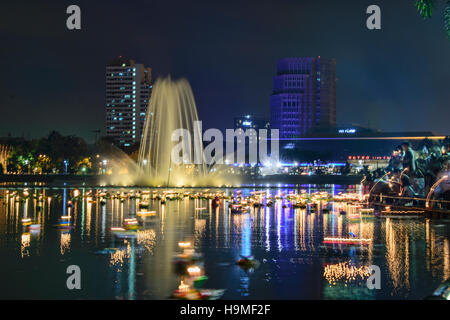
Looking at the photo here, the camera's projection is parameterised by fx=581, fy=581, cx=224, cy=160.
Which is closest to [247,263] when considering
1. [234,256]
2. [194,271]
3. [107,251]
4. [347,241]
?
[234,256]

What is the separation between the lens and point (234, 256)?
28750 millimetres

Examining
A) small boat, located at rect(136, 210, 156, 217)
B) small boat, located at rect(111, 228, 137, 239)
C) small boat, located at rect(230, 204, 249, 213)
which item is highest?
small boat, located at rect(230, 204, 249, 213)

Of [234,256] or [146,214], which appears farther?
[146,214]

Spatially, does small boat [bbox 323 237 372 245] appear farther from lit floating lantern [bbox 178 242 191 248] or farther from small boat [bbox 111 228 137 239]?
small boat [bbox 111 228 137 239]

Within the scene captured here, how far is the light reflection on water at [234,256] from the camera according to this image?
70.6 ft

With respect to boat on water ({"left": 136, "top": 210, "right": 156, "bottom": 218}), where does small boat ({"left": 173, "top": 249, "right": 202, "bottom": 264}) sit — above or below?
below

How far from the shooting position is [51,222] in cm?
4444

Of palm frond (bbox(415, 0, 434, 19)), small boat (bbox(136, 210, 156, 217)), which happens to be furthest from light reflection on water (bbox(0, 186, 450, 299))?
palm frond (bbox(415, 0, 434, 19))

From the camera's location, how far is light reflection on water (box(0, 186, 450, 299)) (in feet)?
70.6

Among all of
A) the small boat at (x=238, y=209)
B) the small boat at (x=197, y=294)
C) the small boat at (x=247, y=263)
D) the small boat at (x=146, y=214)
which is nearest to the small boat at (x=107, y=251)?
the small boat at (x=247, y=263)

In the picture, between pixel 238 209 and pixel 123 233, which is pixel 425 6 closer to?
pixel 123 233

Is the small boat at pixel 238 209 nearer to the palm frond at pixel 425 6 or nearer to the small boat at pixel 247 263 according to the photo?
the small boat at pixel 247 263
